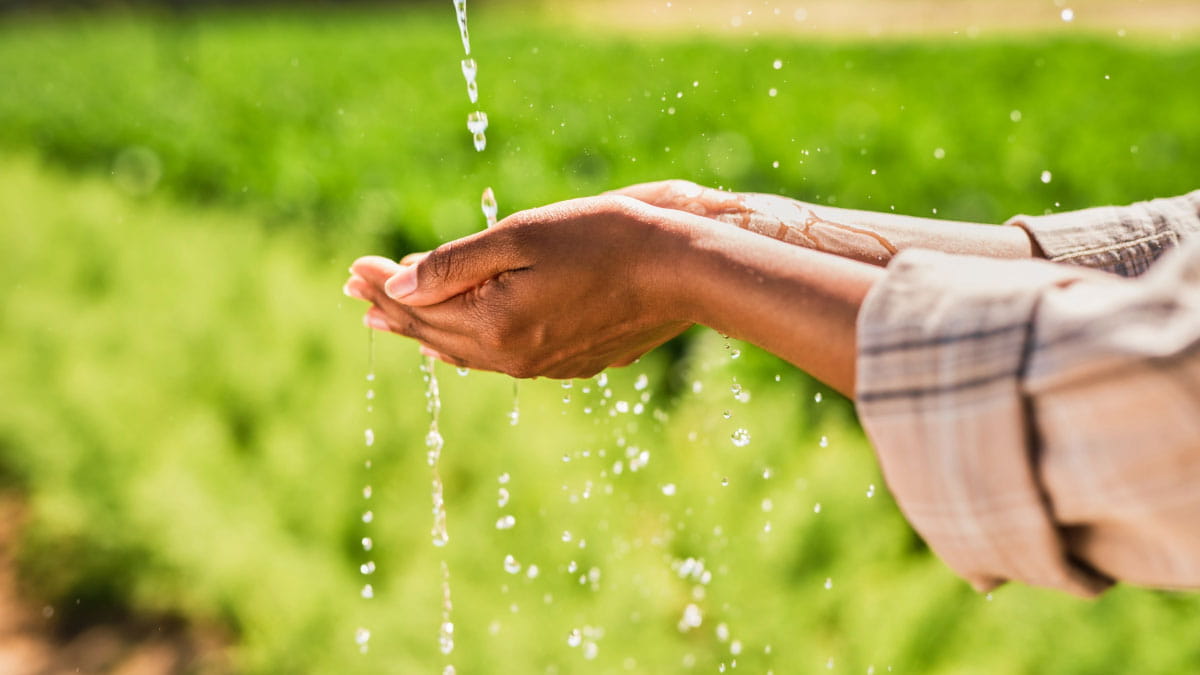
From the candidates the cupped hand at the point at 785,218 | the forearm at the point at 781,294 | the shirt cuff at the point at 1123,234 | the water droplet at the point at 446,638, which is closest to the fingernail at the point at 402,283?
the cupped hand at the point at 785,218

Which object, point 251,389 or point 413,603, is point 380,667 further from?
point 251,389

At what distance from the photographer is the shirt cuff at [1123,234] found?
133 centimetres

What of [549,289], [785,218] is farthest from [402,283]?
[785,218]

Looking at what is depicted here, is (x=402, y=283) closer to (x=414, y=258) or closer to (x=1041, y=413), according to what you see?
(x=414, y=258)

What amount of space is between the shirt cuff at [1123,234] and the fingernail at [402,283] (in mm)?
881

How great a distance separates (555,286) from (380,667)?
144 cm

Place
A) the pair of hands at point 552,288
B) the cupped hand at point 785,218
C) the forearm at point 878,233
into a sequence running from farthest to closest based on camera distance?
the cupped hand at point 785,218 < the forearm at point 878,233 < the pair of hands at point 552,288

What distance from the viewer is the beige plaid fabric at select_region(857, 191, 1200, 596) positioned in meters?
0.81

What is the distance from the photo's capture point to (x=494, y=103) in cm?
945

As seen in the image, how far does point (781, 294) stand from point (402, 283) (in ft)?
2.26

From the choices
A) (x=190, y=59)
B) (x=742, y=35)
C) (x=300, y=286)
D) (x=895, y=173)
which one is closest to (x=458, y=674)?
(x=300, y=286)

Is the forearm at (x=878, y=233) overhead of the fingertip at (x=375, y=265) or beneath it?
beneath

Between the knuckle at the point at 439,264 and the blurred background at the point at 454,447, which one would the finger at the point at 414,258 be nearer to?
the knuckle at the point at 439,264

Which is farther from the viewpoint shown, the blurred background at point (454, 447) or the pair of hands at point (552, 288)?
the blurred background at point (454, 447)
